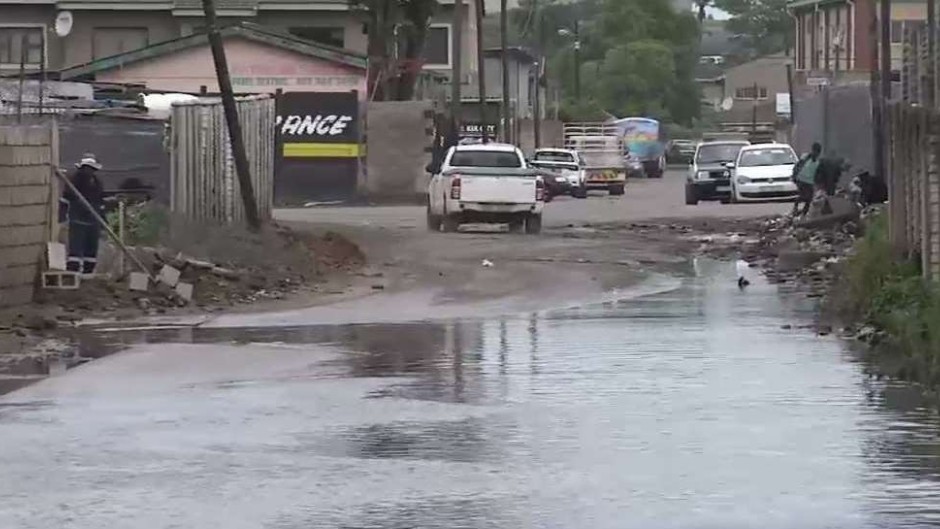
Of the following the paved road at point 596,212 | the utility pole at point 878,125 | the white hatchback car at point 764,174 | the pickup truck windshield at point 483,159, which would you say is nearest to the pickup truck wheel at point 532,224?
the pickup truck windshield at point 483,159

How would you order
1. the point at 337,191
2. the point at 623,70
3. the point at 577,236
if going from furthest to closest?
the point at 623,70 < the point at 337,191 < the point at 577,236

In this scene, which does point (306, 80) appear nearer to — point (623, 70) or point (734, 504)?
point (734, 504)

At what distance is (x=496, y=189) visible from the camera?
34219mm

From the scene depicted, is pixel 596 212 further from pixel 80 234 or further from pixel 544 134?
pixel 544 134

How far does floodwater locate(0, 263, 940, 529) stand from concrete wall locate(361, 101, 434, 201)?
3314 centimetres

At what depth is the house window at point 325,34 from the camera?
64.3m

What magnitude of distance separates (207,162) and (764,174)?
19611 mm

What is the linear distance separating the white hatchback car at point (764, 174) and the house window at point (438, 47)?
23.5 m

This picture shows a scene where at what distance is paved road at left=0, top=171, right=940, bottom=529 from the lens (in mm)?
9867

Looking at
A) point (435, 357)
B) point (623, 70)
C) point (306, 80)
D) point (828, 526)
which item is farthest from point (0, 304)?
point (623, 70)

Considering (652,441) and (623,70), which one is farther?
(623,70)

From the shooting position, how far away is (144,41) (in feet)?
211

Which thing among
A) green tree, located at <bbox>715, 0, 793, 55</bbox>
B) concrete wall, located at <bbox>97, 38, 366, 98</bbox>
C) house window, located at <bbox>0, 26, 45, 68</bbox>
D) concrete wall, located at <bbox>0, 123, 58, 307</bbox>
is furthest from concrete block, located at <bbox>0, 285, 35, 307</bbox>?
green tree, located at <bbox>715, 0, 793, 55</bbox>

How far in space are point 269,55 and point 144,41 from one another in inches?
422
